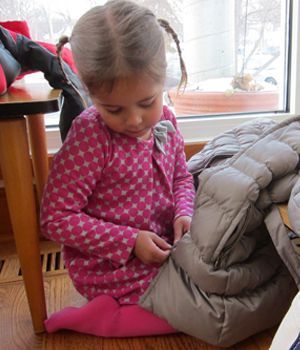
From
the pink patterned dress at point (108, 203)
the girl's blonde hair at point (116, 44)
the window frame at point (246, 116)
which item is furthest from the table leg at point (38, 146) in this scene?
the window frame at point (246, 116)

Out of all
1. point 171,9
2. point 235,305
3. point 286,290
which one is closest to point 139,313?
point 235,305

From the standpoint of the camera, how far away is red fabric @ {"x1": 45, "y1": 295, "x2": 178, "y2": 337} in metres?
0.92

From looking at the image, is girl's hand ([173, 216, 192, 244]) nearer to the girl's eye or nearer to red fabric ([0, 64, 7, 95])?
the girl's eye

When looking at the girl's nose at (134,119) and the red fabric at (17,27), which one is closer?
the girl's nose at (134,119)

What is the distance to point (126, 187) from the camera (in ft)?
3.05

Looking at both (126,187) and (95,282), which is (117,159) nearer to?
(126,187)

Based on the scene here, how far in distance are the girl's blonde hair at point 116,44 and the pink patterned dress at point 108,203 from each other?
0.45 ft

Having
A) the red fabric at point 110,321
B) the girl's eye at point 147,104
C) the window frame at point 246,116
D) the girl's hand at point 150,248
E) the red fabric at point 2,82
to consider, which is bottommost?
the red fabric at point 110,321

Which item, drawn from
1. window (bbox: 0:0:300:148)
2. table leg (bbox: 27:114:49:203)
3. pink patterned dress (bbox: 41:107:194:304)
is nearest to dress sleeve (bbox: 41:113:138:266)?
pink patterned dress (bbox: 41:107:194:304)

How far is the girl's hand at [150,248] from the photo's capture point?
35.3 inches

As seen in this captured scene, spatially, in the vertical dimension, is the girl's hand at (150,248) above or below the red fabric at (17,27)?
below

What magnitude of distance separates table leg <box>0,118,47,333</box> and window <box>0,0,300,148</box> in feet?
2.09

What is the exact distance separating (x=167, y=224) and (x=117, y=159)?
219 millimetres

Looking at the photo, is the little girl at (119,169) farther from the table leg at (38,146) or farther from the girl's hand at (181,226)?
the table leg at (38,146)
